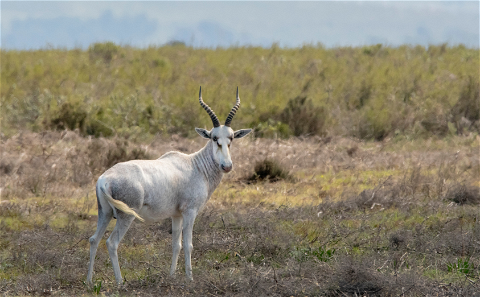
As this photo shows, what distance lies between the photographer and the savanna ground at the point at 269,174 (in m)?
6.87

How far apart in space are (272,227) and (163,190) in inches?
98.7

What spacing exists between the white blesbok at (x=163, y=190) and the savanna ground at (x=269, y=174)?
0.51 m

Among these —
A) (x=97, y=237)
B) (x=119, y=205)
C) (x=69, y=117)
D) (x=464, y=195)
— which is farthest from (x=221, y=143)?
(x=69, y=117)

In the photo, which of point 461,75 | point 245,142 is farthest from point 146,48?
point 245,142

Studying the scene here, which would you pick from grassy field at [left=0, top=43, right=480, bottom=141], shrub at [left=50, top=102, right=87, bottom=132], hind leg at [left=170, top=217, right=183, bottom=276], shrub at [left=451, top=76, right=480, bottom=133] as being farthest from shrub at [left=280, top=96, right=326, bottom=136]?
hind leg at [left=170, top=217, right=183, bottom=276]

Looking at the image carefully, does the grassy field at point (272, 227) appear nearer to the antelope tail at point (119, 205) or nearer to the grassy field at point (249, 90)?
the antelope tail at point (119, 205)

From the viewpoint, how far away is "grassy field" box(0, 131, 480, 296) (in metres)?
6.45

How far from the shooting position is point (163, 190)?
6.92 metres

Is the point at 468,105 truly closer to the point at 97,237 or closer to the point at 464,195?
the point at 464,195

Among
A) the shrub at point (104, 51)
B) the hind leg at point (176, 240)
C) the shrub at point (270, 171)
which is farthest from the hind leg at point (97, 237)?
the shrub at point (104, 51)

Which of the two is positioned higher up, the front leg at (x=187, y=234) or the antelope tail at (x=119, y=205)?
the antelope tail at (x=119, y=205)

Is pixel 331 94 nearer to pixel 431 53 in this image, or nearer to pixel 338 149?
pixel 338 149

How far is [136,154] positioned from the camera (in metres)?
12.7

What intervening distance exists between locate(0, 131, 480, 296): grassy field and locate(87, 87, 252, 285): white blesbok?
487mm
